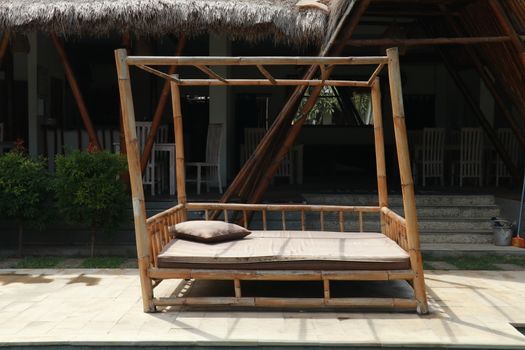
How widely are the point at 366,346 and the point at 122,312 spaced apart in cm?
170

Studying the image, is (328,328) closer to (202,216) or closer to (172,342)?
(172,342)

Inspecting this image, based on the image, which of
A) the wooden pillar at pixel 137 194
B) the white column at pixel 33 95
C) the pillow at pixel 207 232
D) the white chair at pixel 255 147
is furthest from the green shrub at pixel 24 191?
the white chair at pixel 255 147

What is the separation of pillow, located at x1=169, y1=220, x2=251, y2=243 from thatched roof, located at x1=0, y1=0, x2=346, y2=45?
2821mm

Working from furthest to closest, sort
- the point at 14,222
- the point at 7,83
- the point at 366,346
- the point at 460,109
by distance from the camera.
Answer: the point at 460,109 → the point at 7,83 → the point at 14,222 → the point at 366,346

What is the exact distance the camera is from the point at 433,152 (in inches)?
358

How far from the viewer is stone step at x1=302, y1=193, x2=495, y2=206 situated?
291 inches

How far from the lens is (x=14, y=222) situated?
665cm

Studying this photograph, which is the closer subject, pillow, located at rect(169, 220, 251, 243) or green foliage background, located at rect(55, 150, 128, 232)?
pillow, located at rect(169, 220, 251, 243)

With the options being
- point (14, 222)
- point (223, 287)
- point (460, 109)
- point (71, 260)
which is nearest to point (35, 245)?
point (14, 222)

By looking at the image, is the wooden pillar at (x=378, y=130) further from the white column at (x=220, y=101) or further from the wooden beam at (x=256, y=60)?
the white column at (x=220, y=101)

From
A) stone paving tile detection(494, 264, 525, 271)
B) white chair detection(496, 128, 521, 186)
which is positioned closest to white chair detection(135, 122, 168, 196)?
stone paving tile detection(494, 264, 525, 271)

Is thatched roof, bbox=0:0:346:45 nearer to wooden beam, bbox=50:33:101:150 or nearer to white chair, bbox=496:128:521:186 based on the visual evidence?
wooden beam, bbox=50:33:101:150

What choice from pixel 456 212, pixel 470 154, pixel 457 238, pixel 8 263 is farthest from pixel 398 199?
pixel 8 263

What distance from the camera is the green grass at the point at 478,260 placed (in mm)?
5906
